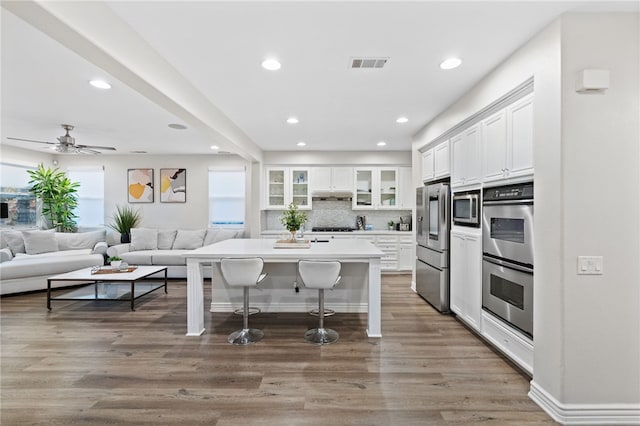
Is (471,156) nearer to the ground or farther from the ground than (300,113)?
nearer to the ground

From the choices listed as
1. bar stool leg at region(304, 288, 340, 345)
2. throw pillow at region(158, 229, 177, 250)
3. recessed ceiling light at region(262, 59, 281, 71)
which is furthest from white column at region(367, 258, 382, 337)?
throw pillow at region(158, 229, 177, 250)

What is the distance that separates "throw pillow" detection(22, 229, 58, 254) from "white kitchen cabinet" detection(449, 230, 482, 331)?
6.89m

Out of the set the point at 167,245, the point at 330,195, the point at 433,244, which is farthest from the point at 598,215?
the point at 167,245

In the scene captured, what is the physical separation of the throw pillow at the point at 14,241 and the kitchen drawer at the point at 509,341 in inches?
295

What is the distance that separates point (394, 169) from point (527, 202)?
446cm

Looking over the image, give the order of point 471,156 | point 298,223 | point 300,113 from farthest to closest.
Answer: point 300,113, point 298,223, point 471,156

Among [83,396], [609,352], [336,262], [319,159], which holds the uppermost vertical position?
[319,159]

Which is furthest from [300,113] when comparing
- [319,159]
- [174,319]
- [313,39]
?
[174,319]

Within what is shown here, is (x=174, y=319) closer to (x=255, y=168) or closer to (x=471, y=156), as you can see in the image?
(x=255, y=168)

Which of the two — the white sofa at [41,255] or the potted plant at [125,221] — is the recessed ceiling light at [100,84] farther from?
the potted plant at [125,221]

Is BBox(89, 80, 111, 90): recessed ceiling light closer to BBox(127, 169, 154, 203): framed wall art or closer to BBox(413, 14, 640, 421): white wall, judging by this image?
BBox(413, 14, 640, 421): white wall

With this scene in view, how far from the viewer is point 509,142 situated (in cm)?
267

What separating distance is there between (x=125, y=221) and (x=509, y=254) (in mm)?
7119

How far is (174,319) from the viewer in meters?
3.87
